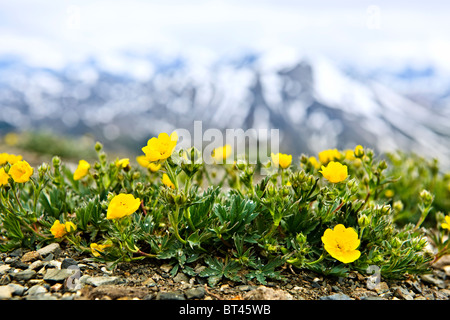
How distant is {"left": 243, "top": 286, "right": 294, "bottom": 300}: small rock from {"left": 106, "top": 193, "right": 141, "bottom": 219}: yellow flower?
91 cm

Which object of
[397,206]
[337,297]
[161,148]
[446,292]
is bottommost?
[446,292]

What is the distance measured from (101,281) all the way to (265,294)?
1079 millimetres

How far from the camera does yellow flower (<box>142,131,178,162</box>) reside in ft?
7.79

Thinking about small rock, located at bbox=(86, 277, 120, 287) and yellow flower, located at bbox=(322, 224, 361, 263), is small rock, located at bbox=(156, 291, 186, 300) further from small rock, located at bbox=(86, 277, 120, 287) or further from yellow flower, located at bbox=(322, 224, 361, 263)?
yellow flower, located at bbox=(322, 224, 361, 263)

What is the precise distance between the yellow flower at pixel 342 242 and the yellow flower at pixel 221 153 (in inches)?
42.6

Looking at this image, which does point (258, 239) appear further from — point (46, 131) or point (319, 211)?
point (46, 131)

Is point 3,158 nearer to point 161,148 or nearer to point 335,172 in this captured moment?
point 161,148

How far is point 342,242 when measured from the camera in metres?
2.56

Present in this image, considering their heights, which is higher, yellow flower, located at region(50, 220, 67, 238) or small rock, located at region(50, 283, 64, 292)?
yellow flower, located at region(50, 220, 67, 238)

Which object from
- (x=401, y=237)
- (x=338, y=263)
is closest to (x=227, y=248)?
(x=338, y=263)

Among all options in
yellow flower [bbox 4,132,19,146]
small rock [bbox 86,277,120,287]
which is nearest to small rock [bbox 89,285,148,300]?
small rock [bbox 86,277,120,287]

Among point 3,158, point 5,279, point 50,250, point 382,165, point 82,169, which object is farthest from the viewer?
point 82,169

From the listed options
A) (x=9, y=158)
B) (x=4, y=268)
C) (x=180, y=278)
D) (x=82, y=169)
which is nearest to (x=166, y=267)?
(x=180, y=278)
